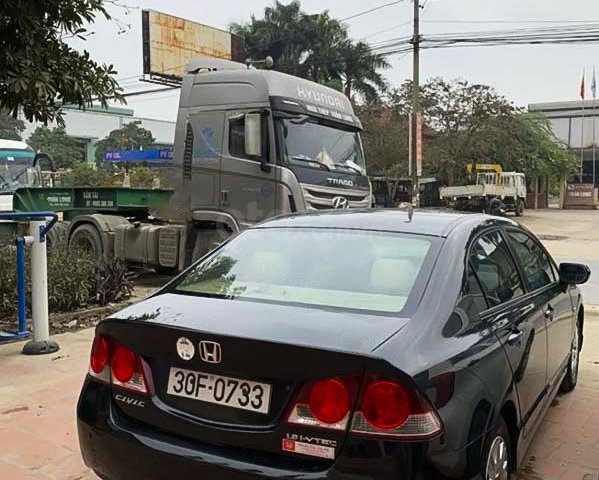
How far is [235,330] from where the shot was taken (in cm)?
245

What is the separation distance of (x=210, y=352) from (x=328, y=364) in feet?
1.57

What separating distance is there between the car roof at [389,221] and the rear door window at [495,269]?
119mm

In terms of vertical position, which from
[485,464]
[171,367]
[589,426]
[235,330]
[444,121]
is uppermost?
[444,121]

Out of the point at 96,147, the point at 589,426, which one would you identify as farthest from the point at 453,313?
the point at 96,147

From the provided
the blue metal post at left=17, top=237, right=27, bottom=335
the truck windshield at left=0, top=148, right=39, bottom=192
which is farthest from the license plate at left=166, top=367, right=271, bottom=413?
the truck windshield at left=0, top=148, right=39, bottom=192

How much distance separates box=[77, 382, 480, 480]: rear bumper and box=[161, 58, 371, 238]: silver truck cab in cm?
632

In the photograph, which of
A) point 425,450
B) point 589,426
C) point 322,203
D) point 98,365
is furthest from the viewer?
point 322,203

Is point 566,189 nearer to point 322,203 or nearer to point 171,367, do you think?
point 322,203

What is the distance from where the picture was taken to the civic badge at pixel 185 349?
8.07ft

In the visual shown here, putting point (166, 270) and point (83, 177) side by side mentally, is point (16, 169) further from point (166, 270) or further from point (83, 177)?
point (166, 270)

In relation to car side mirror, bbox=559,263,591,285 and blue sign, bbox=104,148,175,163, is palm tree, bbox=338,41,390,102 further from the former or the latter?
car side mirror, bbox=559,263,591,285

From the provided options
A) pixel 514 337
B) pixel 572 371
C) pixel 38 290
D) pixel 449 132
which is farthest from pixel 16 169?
pixel 449 132

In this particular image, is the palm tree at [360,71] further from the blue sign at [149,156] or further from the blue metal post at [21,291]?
the blue metal post at [21,291]

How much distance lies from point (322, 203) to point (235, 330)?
6.87 metres
